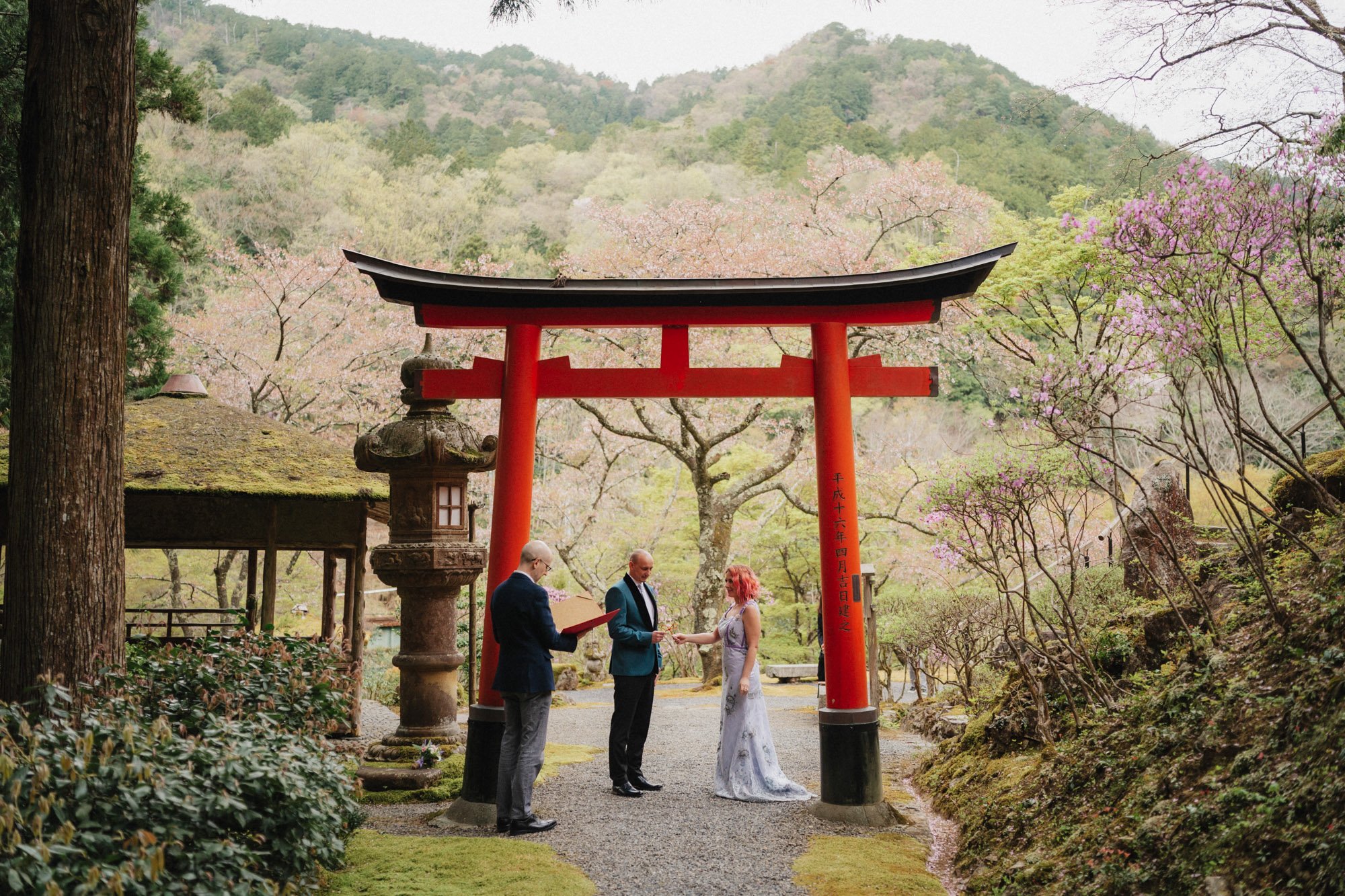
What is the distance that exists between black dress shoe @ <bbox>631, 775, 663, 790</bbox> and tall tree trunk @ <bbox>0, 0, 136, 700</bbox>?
3.27 m

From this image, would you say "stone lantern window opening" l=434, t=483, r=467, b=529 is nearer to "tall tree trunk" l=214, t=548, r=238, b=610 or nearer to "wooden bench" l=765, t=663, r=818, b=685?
"tall tree trunk" l=214, t=548, r=238, b=610

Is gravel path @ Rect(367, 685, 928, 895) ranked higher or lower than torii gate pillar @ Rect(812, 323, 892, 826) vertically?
lower

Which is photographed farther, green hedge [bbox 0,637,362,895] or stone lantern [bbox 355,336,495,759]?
stone lantern [bbox 355,336,495,759]

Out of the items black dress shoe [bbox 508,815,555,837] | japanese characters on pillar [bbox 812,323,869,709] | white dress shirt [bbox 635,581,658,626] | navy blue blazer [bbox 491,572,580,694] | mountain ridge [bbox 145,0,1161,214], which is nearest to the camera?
navy blue blazer [bbox 491,572,580,694]

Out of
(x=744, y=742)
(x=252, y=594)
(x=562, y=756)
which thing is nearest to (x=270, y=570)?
(x=252, y=594)

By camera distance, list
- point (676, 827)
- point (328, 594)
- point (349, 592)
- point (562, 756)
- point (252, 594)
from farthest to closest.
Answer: point (328, 594), point (349, 592), point (252, 594), point (562, 756), point (676, 827)

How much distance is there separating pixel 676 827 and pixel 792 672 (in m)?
11.4

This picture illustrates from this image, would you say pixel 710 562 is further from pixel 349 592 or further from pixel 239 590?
pixel 239 590

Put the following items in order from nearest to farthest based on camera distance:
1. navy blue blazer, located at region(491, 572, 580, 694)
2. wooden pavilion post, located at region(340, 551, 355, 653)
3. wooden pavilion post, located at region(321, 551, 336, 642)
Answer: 1. navy blue blazer, located at region(491, 572, 580, 694)
2. wooden pavilion post, located at region(340, 551, 355, 653)
3. wooden pavilion post, located at region(321, 551, 336, 642)

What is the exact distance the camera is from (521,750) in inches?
198

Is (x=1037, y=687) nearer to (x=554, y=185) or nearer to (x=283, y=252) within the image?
(x=283, y=252)

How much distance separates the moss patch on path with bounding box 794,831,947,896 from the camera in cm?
419

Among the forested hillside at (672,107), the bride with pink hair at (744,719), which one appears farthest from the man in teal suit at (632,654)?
the forested hillside at (672,107)

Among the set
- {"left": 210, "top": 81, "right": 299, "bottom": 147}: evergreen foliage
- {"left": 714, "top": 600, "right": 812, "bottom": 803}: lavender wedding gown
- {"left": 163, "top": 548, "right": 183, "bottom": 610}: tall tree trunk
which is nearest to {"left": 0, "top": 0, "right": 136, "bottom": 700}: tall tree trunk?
{"left": 714, "top": 600, "right": 812, "bottom": 803}: lavender wedding gown
